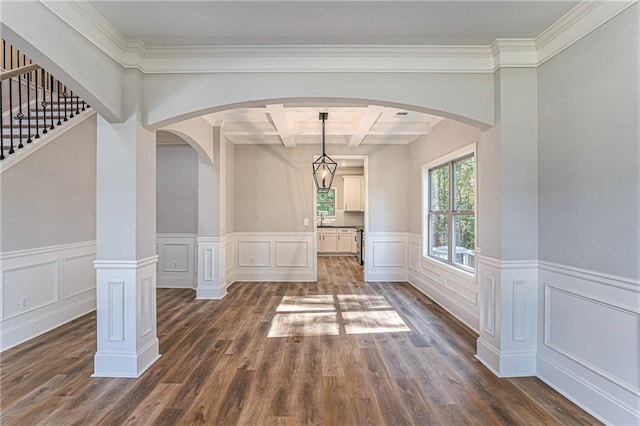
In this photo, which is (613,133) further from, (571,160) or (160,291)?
(160,291)

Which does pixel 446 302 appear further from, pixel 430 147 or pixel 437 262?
pixel 430 147

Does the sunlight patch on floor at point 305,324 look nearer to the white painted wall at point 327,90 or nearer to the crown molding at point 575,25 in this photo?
the white painted wall at point 327,90

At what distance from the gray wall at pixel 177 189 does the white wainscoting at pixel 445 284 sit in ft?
13.5

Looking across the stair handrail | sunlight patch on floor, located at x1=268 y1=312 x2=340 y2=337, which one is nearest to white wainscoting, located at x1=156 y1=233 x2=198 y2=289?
sunlight patch on floor, located at x1=268 y1=312 x2=340 y2=337

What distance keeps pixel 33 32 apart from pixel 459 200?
4.58 meters

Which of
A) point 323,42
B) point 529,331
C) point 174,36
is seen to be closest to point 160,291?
point 174,36

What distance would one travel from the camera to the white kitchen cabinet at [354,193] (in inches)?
401

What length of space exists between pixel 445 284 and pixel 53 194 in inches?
204

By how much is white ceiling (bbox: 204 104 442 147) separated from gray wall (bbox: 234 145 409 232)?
0.80 feet

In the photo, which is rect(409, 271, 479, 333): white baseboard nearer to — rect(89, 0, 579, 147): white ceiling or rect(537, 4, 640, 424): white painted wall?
rect(537, 4, 640, 424): white painted wall

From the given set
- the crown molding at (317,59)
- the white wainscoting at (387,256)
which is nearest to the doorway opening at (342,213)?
the white wainscoting at (387,256)

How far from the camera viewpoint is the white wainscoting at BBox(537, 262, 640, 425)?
6.35 feet

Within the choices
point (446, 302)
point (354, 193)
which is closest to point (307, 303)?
point (446, 302)

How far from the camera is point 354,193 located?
10242 mm
